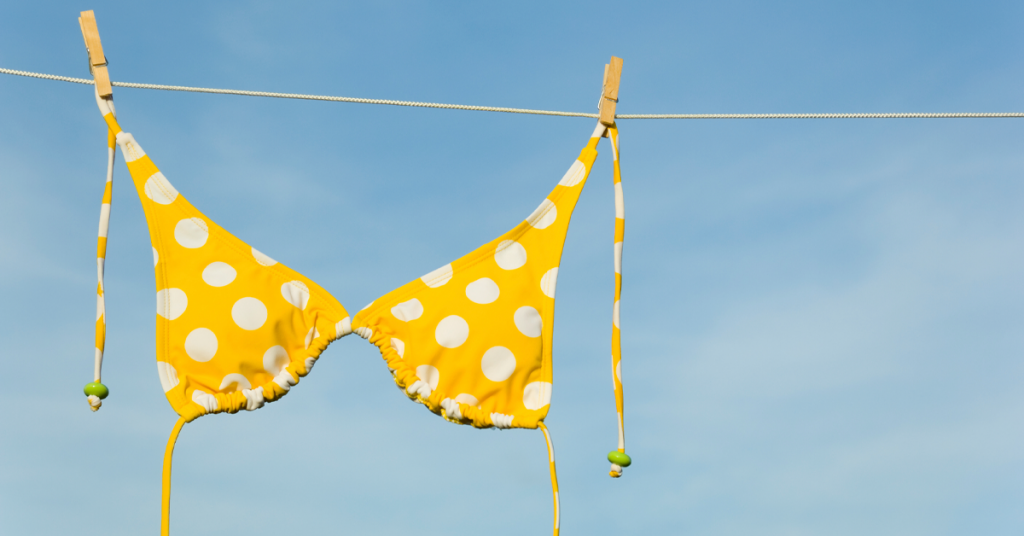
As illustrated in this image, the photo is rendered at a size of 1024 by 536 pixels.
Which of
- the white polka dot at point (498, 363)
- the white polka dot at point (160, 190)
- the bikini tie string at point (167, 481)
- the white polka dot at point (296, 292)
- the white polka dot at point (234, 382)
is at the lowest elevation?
the bikini tie string at point (167, 481)

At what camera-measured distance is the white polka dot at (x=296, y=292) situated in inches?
122

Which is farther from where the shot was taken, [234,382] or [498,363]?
[498,363]

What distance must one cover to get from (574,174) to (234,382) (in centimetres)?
149

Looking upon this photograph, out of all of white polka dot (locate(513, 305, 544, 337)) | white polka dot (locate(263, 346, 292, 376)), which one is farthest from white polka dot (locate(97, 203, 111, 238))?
white polka dot (locate(513, 305, 544, 337))

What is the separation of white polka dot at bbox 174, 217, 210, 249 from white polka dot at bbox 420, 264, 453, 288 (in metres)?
0.82

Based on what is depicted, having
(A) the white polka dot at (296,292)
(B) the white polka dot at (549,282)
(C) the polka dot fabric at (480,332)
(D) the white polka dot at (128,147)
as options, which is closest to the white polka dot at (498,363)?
(C) the polka dot fabric at (480,332)

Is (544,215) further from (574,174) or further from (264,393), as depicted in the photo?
(264,393)

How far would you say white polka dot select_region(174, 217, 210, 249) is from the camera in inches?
122

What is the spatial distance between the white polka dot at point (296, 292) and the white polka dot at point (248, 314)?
0.34 feet

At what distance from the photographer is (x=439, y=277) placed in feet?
10.4

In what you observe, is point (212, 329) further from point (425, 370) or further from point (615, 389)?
point (615, 389)

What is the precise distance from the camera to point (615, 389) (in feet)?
10.2

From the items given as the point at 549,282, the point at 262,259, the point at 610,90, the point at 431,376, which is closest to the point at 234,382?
the point at 262,259

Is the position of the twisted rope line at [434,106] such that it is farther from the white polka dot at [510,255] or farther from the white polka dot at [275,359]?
the white polka dot at [275,359]
